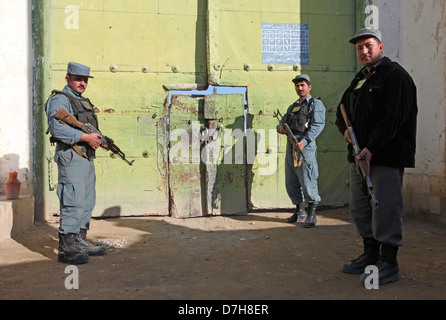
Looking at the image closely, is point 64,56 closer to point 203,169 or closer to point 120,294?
point 203,169

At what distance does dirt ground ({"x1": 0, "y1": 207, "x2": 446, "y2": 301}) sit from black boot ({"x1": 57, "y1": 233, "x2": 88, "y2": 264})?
10cm

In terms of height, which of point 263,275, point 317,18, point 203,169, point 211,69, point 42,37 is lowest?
point 263,275

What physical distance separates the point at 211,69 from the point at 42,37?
2290 millimetres

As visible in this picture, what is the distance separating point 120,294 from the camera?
8.86 ft

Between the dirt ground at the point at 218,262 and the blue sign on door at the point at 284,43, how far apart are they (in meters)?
2.36

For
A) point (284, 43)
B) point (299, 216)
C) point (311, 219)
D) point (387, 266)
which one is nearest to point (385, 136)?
point (387, 266)

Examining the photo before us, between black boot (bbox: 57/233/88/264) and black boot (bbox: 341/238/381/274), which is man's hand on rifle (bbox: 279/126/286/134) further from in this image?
black boot (bbox: 57/233/88/264)

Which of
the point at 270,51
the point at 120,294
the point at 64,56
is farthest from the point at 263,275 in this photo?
the point at 64,56

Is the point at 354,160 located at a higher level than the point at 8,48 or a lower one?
lower

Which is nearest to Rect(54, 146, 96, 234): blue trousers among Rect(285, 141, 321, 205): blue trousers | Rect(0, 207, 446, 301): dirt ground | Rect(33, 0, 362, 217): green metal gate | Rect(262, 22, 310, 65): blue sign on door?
Rect(0, 207, 446, 301): dirt ground

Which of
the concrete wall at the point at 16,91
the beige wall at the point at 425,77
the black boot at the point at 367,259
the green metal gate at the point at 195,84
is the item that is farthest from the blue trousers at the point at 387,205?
the concrete wall at the point at 16,91

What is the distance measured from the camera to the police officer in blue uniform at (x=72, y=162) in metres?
3.52

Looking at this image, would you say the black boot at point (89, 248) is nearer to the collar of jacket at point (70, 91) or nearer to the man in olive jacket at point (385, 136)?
the collar of jacket at point (70, 91)

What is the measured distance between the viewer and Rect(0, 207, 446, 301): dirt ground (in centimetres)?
272
